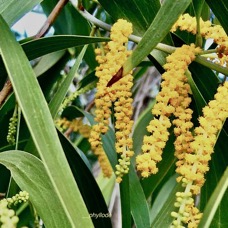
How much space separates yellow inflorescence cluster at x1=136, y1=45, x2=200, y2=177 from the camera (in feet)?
2.91

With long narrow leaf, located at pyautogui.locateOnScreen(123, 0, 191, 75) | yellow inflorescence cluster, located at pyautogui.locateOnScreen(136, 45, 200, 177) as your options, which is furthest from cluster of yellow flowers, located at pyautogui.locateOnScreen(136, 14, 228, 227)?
long narrow leaf, located at pyautogui.locateOnScreen(123, 0, 191, 75)

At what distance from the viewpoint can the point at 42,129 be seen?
0.74m

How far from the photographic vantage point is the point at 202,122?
34.8 inches

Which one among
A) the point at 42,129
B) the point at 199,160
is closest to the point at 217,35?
the point at 199,160

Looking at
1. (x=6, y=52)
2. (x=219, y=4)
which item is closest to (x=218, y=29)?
(x=219, y=4)

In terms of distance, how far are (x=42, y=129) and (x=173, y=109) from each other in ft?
1.01

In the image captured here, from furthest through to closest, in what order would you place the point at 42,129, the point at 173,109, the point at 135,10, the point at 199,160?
the point at 135,10
the point at 173,109
the point at 199,160
the point at 42,129

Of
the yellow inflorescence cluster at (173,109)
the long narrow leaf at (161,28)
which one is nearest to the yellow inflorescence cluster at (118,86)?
the yellow inflorescence cluster at (173,109)

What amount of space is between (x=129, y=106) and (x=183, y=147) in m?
0.14

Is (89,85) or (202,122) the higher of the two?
(89,85)

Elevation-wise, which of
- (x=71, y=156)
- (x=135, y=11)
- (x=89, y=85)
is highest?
(x=135, y=11)

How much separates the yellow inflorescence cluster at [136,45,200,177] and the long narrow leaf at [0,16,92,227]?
0.19 meters

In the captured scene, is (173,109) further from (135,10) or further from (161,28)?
(135,10)

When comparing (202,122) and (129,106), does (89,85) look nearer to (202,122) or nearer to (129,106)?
(129,106)
